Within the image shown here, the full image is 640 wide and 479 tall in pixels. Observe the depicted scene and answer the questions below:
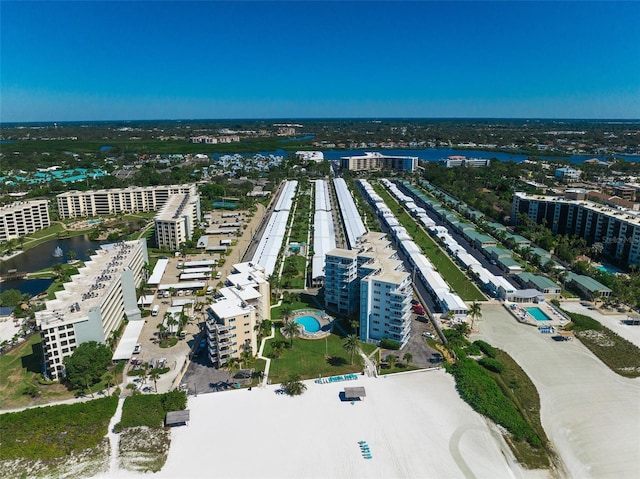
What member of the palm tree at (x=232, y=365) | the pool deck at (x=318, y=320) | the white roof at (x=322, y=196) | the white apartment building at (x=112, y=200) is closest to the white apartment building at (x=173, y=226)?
the white apartment building at (x=112, y=200)

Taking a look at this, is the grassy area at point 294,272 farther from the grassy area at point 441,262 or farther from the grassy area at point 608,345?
the grassy area at point 608,345

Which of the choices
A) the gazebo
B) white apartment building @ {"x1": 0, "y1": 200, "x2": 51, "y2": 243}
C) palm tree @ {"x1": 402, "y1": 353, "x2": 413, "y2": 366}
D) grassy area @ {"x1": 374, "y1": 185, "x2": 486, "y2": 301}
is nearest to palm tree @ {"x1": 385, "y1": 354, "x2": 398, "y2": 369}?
palm tree @ {"x1": 402, "y1": 353, "x2": 413, "y2": 366}

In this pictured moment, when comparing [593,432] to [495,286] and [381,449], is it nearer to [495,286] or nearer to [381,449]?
[381,449]

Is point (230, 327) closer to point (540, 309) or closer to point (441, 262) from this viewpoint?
point (540, 309)

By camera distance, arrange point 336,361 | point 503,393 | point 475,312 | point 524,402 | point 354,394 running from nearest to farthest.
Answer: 1. point 354,394
2. point 524,402
3. point 503,393
4. point 336,361
5. point 475,312

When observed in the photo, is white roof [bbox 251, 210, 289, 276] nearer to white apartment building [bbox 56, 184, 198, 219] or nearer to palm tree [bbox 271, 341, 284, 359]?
palm tree [bbox 271, 341, 284, 359]

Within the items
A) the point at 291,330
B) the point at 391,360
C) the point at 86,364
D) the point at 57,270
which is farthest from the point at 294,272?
the point at 57,270
